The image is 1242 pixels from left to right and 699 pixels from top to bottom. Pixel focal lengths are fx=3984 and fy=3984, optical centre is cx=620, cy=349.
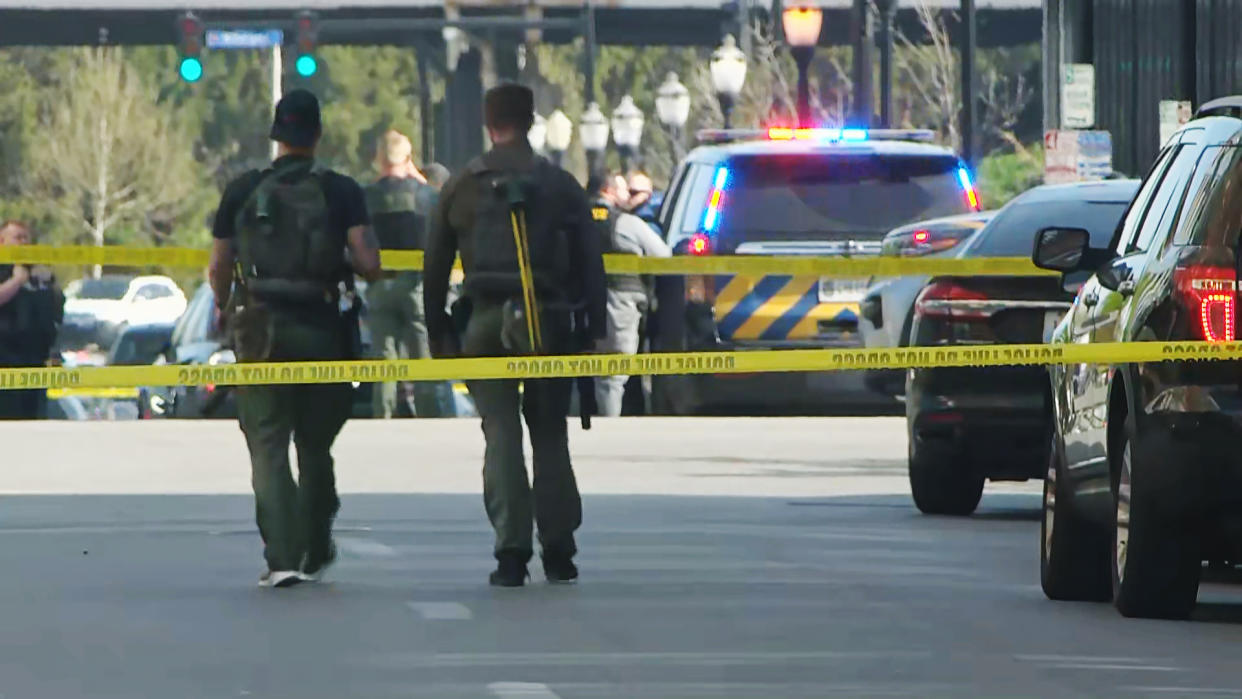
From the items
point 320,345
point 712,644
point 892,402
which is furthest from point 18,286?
point 712,644

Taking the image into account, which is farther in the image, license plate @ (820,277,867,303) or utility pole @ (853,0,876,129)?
utility pole @ (853,0,876,129)

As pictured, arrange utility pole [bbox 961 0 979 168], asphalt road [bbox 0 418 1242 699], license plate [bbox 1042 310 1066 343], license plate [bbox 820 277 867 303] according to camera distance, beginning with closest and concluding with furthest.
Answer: asphalt road [bbox 0 418 1242 699]
license plate [bbox 1042 310 1066 343]
license plate [bbox 820 277 867 303]
utility pole [bbox 961 0 979 168]

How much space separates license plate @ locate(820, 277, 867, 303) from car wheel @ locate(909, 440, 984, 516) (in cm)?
745

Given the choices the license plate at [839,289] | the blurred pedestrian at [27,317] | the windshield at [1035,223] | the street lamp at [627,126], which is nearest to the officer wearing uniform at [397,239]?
the blurred pedestrian at [27,317]

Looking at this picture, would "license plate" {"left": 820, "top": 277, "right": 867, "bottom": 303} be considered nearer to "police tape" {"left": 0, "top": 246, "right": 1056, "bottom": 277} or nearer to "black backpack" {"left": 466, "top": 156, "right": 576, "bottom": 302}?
"police tape" {"left": 0, "top": 246, "right": 1056, "bottom": 277}

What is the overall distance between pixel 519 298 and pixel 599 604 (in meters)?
1.40

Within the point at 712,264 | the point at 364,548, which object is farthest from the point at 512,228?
the point at 712,264

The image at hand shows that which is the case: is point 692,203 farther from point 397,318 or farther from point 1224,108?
point 1224,108

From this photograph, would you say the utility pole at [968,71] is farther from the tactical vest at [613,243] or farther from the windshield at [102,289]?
the windshield at [102,289]

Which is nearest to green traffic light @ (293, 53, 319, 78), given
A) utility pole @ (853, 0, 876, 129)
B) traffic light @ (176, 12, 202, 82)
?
traffic light @ (176, 12, 202, 82)

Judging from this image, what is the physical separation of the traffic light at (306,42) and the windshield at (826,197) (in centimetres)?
2578

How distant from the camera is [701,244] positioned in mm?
24609

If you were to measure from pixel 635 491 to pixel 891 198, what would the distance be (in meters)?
6.04

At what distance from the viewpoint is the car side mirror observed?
1310 cm
